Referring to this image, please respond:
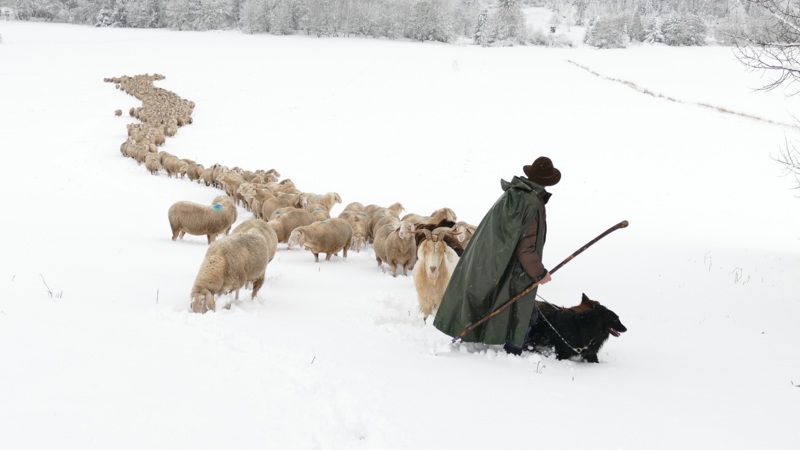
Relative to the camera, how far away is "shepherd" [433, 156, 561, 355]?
477 cm

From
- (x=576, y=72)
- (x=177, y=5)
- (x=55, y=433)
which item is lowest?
(x=55, y=433)

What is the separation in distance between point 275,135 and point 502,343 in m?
25.5

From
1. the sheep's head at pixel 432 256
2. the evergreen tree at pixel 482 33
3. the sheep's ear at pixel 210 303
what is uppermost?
the evergreen tree at pixel 482 33

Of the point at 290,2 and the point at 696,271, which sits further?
the point at 290,2

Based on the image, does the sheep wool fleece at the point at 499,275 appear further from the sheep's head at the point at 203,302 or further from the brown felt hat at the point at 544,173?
the sheep's head at the point at 203,302

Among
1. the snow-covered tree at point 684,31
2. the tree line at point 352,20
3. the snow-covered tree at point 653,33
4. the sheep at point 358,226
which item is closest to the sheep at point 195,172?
the sheep at point 358,226

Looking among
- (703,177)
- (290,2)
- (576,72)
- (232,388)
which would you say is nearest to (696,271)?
(232,388)

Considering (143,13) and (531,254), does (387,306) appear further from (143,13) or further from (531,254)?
(143,13)

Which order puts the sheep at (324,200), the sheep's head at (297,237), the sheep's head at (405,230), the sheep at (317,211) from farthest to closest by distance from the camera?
the sheep at (324,200) → the sheep at (317,211) → the sheep's head at (297,237) → the sheep's head at (405,230)

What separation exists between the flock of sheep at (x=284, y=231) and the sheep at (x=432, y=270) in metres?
0.01

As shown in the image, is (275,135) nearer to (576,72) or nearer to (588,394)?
(588,394)

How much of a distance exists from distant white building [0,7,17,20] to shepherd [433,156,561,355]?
11062cm

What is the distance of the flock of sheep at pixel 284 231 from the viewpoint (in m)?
6.01

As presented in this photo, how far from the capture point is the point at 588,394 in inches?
168
